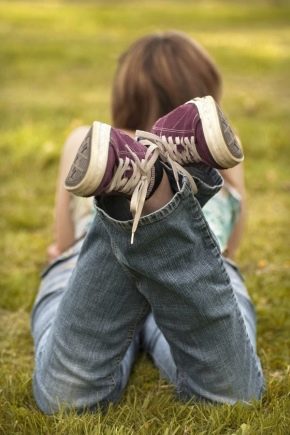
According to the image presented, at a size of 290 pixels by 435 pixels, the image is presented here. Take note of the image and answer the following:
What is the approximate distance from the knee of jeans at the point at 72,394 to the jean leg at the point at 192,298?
27 cm

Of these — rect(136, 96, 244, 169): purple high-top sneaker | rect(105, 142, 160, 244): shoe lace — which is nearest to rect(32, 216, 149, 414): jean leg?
rect(105, 142, 160, 244): shoe lace

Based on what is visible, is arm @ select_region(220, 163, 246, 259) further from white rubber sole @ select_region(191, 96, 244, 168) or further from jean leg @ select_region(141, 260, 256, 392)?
white rubber sole @ select_region(191, 96, 244, 168)

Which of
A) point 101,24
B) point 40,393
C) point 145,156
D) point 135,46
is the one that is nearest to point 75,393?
point 40,393

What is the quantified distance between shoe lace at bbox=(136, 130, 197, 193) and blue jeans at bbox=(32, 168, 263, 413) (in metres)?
0.09

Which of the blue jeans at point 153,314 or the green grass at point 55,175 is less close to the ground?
the blue jeans at point 153,314

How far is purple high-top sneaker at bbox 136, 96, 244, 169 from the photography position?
2.13m

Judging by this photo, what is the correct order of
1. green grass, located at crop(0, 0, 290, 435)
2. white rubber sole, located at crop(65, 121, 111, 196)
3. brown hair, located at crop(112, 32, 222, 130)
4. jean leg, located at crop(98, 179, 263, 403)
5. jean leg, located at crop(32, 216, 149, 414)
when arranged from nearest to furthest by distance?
white rubber sole, located at crop(65, 121, 111, 196) < jean leg, located at crop(98, 179, 263, 403) < jean leg, located at crop(32, 216, 149, 414) < green grass, located at crop(0, 0, 290, 435) < brown hair, located at crop(112, 32, 222, 130)

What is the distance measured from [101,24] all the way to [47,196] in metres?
11.7

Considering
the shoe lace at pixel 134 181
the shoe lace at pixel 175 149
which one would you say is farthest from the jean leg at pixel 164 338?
the shoe lace at pixel 134 181

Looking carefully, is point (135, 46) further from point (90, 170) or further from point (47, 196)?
point (47, 196)

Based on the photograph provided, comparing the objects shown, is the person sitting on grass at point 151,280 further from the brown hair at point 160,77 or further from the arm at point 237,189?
the brown hair at point 160,77

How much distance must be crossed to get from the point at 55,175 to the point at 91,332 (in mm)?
3957

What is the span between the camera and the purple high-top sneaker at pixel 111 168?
198 cm

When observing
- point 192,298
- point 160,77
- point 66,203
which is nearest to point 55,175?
point 66,203
